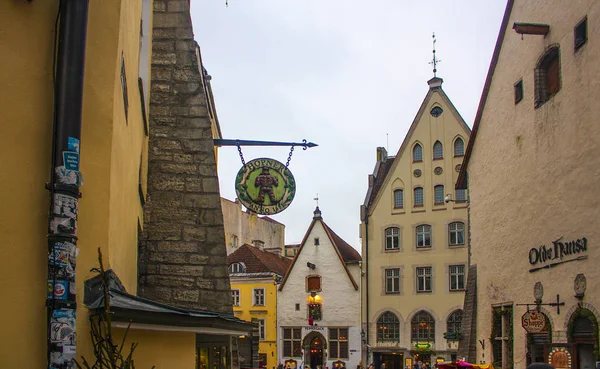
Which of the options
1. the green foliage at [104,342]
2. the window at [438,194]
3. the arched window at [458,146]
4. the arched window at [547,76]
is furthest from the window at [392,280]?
the green foliage at [104,342]

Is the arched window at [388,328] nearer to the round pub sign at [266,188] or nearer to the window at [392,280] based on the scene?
the window at [392,280]

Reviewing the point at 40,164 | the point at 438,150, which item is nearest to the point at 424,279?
the point at 438,150

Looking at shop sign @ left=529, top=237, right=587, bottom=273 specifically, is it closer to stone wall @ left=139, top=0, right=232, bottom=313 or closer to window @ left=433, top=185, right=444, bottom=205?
stone wall @ left=139, top=0, right=232, bottom=313

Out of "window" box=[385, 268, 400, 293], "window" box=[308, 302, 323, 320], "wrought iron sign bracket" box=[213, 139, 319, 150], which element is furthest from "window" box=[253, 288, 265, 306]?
"wrought iron sign bracket" box=[213, 139, 319, 150]

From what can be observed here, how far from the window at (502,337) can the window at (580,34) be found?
6411 millimetres

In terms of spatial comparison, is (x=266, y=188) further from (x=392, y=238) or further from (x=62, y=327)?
(x=392, y=238)

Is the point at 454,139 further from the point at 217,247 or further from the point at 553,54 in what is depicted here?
the point at 217,247

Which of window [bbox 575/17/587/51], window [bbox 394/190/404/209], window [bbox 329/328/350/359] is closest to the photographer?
window [bbox 575/17/587/51]

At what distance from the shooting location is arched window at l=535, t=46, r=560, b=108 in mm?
15516

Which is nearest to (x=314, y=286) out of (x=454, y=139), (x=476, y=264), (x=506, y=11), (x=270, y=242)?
(x=454, y=139)

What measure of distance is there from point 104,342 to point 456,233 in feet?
109

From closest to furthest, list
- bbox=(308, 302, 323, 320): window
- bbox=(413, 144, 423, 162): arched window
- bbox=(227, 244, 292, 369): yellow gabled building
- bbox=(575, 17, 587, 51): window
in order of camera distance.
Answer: bbox=(575, 17, 587, 51): window < bbox=(413, 144, 423, 162): arched window < bbox=(308, 302, 323, 320): window < bbox=(227, 244, 292, 369): yellow gabled building

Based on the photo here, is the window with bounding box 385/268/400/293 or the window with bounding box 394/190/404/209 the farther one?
the window with bounding box 394/190/404/209

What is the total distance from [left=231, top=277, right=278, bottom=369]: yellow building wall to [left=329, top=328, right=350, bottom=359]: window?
3552 millimetres
